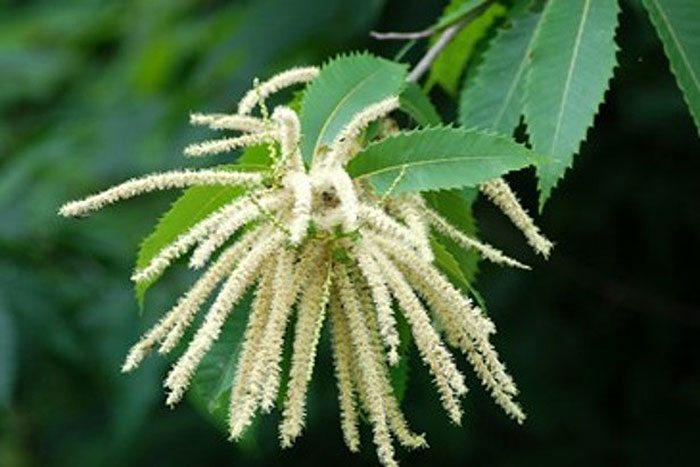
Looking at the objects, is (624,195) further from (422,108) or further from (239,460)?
(422,108)

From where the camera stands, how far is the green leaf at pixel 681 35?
7.79ft

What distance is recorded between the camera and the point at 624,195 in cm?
514

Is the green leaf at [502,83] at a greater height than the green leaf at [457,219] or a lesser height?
greater

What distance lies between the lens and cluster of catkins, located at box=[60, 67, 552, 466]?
1.86 meters

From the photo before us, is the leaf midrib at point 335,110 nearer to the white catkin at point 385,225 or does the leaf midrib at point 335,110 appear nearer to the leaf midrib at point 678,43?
the white catkin at point 385,225

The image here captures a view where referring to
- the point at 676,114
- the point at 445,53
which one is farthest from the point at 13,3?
the point at 445,53

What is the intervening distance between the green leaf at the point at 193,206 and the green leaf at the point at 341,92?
0.30ft

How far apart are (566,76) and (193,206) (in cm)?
Answer: 75

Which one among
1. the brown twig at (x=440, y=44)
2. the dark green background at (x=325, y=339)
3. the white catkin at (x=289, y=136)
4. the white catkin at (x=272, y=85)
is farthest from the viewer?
the dark green background at (x=325, y=339)

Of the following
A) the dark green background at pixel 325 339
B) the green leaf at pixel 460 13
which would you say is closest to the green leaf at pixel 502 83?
the green leaf at pixel 460 13

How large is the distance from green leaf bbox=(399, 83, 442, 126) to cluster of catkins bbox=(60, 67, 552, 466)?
46 cm

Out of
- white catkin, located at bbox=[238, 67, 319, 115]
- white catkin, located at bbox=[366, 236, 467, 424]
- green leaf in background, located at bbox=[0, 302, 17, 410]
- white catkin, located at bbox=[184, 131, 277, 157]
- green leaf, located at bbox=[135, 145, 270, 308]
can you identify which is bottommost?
white catkin, located at bbox=[366, 236, 467, 424]

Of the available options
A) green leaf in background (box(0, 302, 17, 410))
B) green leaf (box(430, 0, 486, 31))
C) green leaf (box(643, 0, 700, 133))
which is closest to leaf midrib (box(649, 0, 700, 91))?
green leaf (box(643, 0, 700, 133))

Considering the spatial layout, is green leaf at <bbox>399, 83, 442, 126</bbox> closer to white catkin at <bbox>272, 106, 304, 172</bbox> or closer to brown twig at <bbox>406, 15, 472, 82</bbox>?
brown twig at <bbox>406, 15, 472, 82</bbox>
